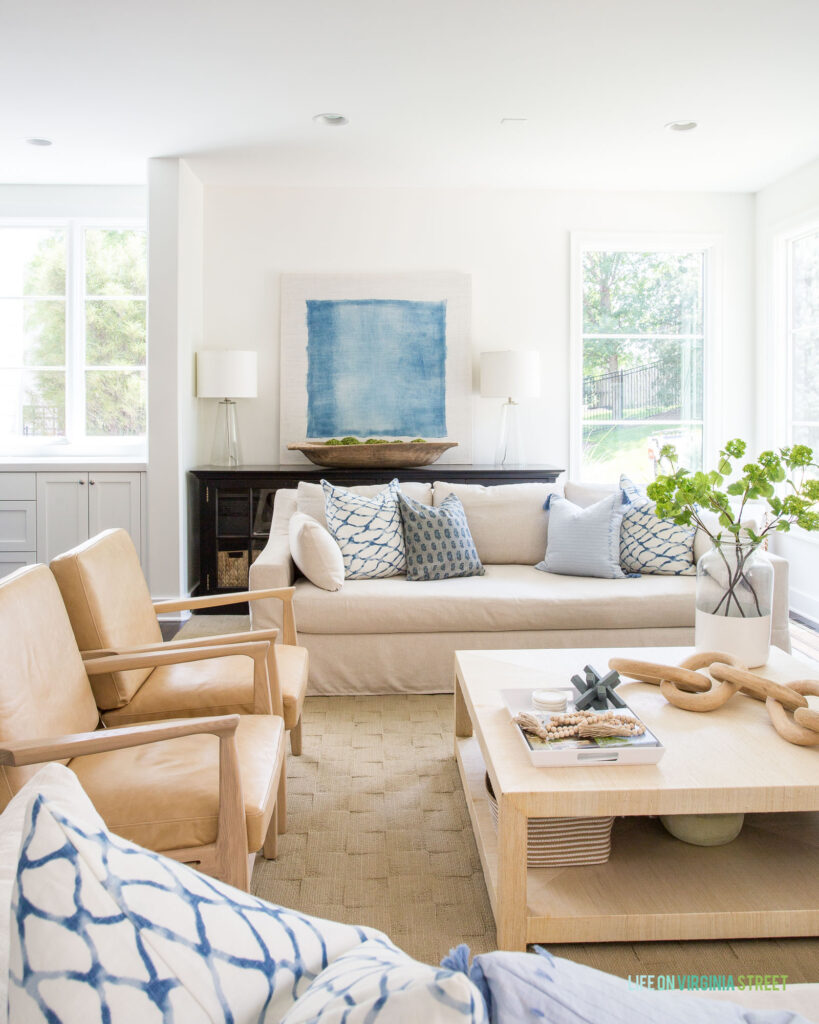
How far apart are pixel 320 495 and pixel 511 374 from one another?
71.4 inches

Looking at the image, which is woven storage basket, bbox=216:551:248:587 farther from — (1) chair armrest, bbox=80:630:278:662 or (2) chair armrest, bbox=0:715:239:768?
(2) chair armrest, bbox=0:715:239:768

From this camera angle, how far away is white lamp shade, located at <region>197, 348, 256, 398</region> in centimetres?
504

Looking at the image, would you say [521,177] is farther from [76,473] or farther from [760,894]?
[760,894]

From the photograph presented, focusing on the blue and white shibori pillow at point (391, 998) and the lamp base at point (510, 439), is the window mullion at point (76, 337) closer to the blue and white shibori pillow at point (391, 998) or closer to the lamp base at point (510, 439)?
the lamp base at point (510, 439)

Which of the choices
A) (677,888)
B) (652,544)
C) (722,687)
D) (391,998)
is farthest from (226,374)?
(391,998)

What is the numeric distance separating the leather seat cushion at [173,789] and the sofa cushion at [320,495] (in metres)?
1.97

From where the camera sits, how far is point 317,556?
3.39 metres

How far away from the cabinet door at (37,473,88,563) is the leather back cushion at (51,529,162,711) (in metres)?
3.03

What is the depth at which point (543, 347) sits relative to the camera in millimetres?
5566

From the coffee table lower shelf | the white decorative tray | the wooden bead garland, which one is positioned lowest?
the coffee table lower shelf

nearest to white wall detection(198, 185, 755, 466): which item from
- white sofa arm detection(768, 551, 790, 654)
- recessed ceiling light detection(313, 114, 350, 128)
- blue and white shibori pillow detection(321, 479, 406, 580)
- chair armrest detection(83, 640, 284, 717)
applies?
recessed ceiling light detection(313, 114, 350, 128)

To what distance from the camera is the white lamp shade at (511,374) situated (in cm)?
514

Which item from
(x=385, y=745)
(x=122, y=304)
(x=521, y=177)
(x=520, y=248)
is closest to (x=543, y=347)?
(x=520, y=248)

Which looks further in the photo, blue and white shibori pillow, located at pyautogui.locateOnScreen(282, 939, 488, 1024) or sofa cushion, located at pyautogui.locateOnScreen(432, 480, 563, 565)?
sofa cushion, located at pyautogui.locateOnScreen(432, 480, 563, 565)
